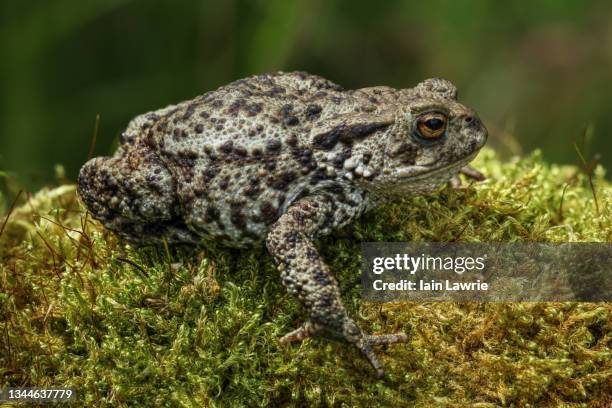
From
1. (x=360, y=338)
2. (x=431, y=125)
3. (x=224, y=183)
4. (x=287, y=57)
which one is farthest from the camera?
(x=287, y=57)

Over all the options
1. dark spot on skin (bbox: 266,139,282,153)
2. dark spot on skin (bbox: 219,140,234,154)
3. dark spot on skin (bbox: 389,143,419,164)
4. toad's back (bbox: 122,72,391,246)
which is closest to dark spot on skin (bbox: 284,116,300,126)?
toad's back (bbox: 122,72,391,246)

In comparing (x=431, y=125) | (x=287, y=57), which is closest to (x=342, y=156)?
(x=431, y=125)

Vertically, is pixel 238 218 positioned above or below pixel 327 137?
below

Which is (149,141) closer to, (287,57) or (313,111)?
(313,111)

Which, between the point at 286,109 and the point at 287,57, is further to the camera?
the point at 287,57
